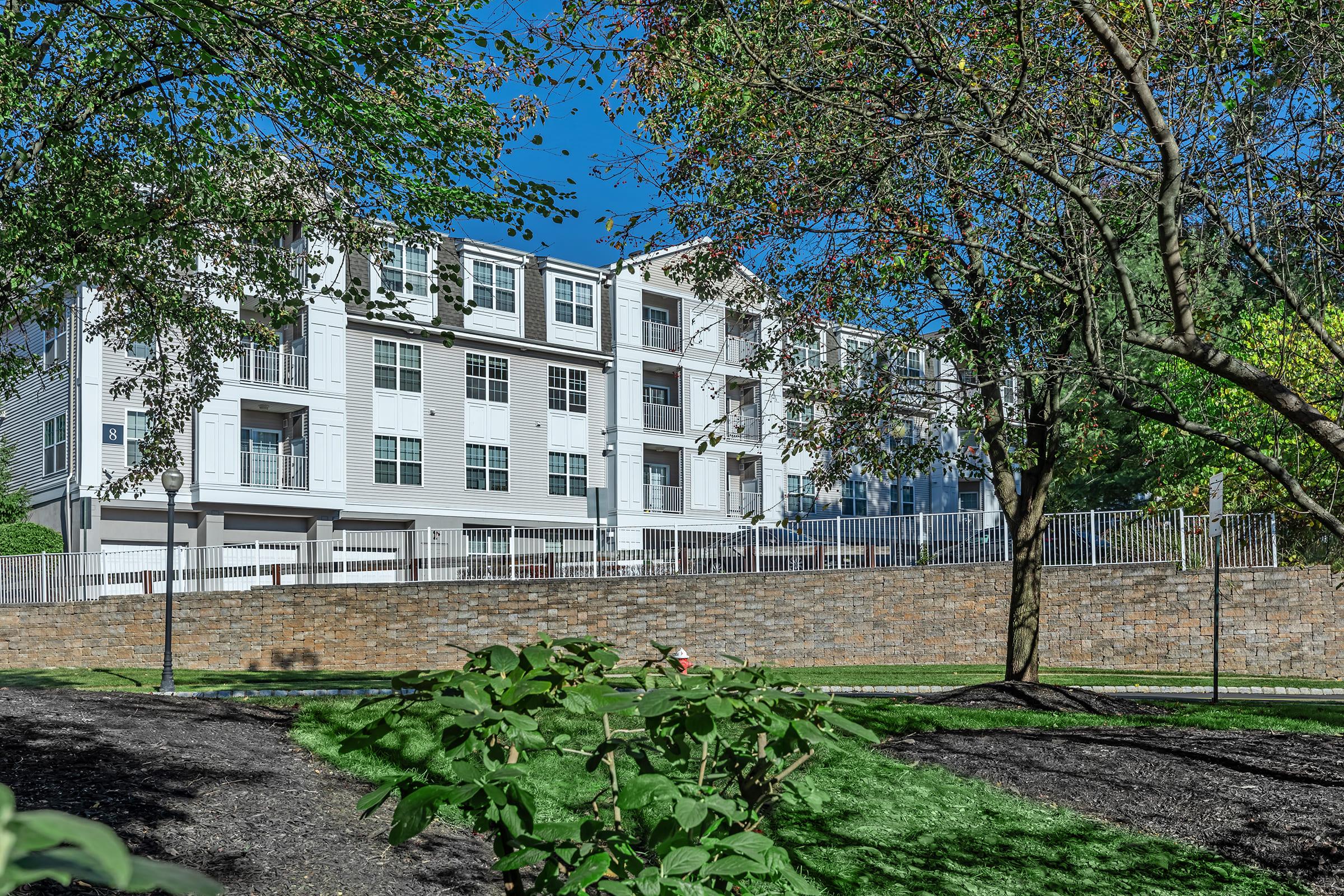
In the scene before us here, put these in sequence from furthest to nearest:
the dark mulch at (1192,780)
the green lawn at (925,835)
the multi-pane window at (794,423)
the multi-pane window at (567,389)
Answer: the multi-pane window at (567,389) < the multi-pane window at (794,423) < the dark mulch at (1192,780) < the green lawn at (925,835)

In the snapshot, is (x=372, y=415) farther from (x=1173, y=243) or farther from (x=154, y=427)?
(x=1173, y=243)

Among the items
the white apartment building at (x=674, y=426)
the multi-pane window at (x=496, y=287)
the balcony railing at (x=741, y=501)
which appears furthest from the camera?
the balcony railing at (x=741, y=501)

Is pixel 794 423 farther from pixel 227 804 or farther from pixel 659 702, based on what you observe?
pixel 659 702

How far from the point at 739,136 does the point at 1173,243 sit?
4862mm

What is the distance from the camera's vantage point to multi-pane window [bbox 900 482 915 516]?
158 ft

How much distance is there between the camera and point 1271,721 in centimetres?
1125

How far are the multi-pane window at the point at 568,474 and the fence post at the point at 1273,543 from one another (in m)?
22.2

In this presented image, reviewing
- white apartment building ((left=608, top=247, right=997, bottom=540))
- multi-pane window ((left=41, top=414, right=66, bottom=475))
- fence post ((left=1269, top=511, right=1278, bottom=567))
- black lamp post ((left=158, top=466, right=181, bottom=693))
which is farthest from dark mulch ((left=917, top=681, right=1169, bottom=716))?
multi-pane window ((left=41, top=414, right=66, bottom=475))

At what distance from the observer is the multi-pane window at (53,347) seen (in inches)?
1282

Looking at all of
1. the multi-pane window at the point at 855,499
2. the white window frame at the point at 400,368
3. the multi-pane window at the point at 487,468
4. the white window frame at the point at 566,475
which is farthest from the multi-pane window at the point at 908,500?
the white window frame at the point at 400,368

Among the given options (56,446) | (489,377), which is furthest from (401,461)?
(56,446)

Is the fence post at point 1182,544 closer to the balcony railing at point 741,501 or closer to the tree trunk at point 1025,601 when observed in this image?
the tree trunk at point 1025,601

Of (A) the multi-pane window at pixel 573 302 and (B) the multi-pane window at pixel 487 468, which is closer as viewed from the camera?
(B) the multi-pane window at pixel 487 468

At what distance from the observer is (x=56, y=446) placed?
32438 mm
